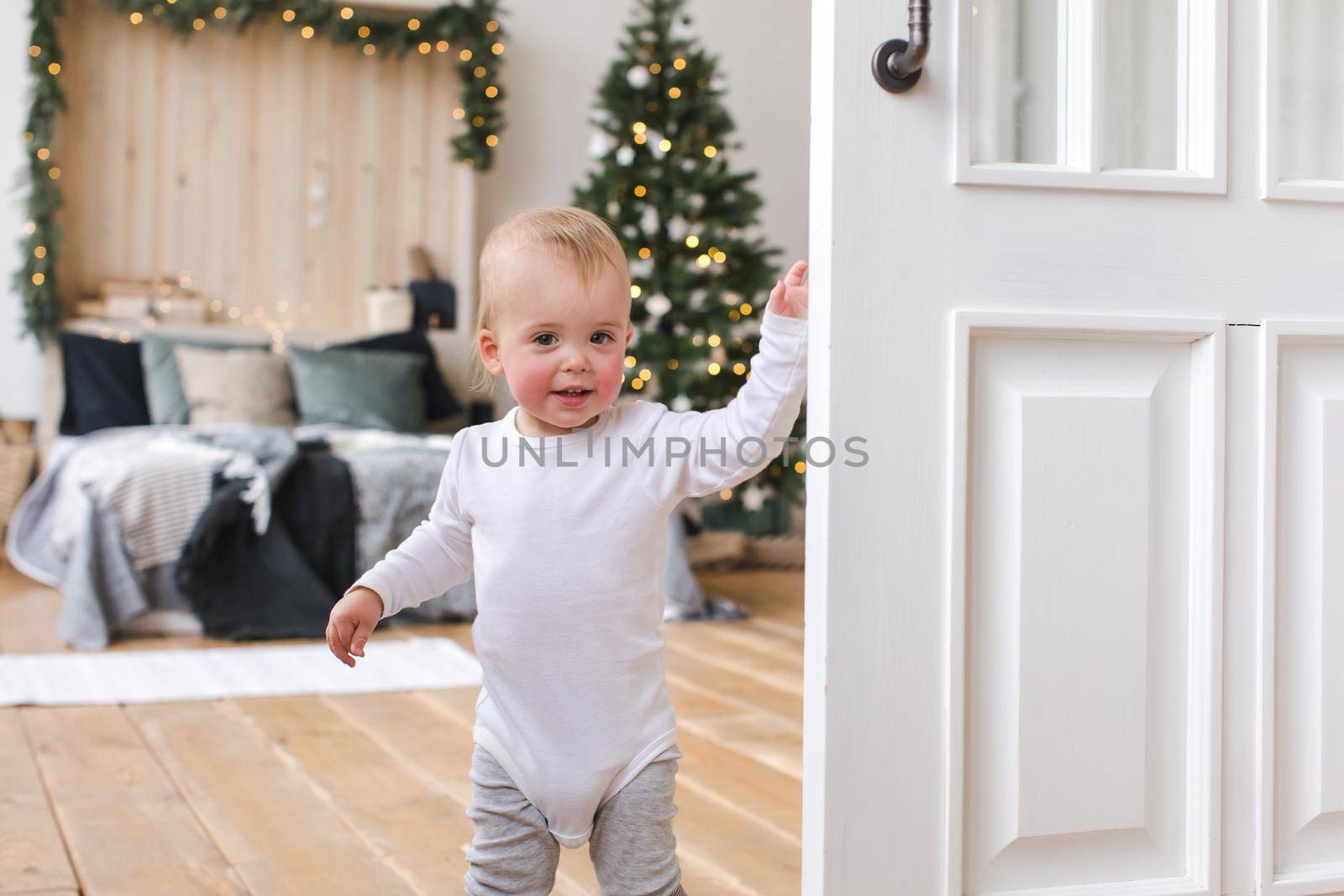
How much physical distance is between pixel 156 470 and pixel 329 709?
1127mm

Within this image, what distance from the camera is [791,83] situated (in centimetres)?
583

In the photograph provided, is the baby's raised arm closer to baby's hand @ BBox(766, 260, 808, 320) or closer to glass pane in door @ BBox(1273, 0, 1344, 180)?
baby's hand @ BBox(766, 260, 808, 320)

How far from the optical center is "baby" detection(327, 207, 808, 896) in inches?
48.1

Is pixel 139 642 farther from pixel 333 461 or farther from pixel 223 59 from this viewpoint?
pixel 223 59

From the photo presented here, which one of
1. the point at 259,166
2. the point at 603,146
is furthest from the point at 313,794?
the point at 259,166

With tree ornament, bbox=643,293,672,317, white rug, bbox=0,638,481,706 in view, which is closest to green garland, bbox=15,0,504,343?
tree ornament, bbox=643,293,672,317

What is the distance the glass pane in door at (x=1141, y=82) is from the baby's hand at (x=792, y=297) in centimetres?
33

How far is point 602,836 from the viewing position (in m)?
1.26

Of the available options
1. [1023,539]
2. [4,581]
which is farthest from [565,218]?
[4,581]

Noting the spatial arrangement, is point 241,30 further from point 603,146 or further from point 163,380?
point 603,146

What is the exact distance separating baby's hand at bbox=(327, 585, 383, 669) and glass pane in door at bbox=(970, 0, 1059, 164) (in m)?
0.71

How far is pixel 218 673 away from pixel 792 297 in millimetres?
2164

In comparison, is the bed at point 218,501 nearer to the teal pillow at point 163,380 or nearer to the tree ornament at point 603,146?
the teal pillow at point 163,380

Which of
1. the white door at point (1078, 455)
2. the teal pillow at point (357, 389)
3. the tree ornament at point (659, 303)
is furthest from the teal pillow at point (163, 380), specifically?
the white door at point (1078, 455)
